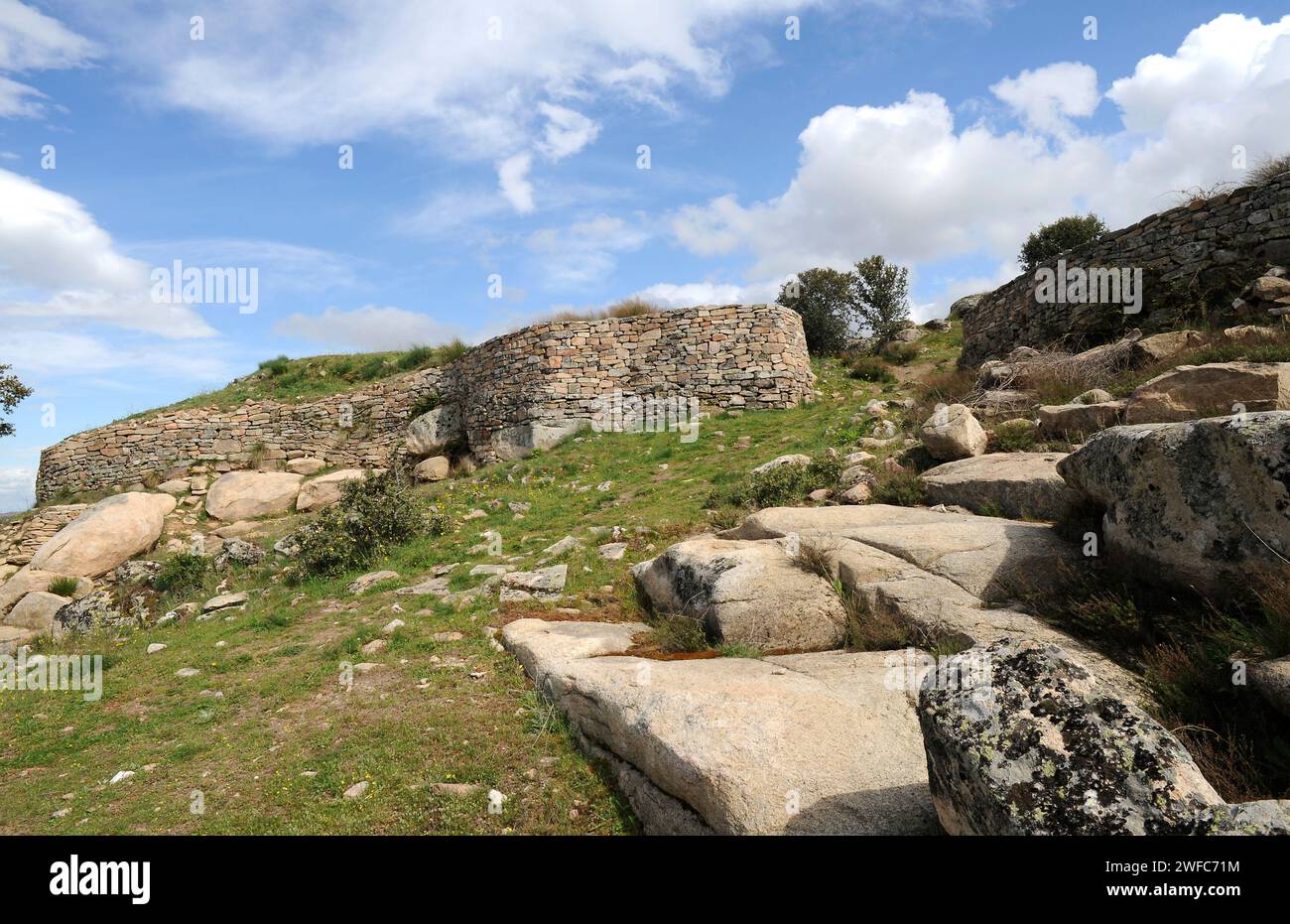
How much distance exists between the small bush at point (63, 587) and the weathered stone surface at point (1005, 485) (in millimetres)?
16769

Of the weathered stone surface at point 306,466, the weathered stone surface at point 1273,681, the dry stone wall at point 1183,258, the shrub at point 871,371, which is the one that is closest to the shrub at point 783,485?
the dry stone wall at point 1183,258

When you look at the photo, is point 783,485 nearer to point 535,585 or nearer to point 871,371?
point 535,585

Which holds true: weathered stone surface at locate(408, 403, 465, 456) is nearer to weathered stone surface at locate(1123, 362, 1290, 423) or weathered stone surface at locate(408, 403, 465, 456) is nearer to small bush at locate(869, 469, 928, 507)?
small bush at locate(869, 469, 928, 507)

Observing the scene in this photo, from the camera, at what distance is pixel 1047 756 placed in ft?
8.32

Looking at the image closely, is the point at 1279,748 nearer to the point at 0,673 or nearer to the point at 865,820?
the point at 865,820

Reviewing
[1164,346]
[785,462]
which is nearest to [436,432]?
[785,462]

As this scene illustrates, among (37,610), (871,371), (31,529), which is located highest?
(871,371)

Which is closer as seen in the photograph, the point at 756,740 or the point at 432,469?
the point at 756,740

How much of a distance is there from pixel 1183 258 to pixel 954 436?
22.7ft

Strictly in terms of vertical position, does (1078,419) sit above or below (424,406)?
below

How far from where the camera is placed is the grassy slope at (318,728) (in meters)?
4.49

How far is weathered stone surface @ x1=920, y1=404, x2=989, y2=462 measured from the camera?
909 cm

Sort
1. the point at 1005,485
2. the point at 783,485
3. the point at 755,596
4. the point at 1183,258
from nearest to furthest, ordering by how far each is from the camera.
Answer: the point at 755,596 → the point at 1005,485 → the point at 783,485 → the point at 1183,258
